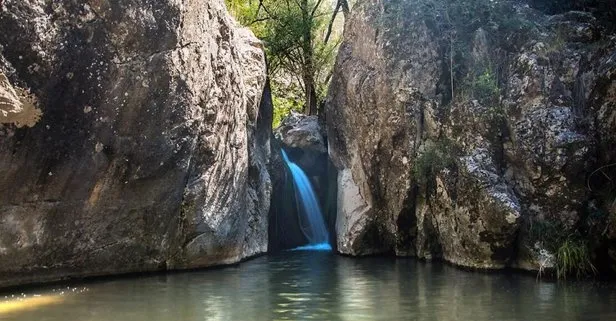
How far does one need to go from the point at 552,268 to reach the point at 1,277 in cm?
1022

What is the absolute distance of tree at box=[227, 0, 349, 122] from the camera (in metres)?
24.6

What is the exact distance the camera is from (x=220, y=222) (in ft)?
47.2

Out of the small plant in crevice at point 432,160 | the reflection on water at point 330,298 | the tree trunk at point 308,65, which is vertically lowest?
the reflection on water at point 330,298

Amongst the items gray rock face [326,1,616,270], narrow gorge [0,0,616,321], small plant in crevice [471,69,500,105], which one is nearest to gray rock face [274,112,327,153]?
gray rock face [326,1,616,270]

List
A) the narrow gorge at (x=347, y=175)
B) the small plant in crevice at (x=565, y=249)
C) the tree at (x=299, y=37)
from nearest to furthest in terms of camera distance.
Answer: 1. the narrow gorge at (x=347, y=175)
2. the small plant in crevice at (x=565, y=249)
3. the tree at (x=299, y=37)

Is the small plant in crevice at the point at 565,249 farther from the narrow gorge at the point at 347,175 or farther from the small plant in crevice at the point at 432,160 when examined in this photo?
the small plant in crevice at the point at 432,160

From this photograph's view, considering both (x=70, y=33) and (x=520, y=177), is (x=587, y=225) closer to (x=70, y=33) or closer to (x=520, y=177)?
(x=520, y=177)

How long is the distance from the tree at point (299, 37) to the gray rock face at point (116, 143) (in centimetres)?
963

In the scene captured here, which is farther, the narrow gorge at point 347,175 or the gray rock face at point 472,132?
the gray rock face at point 472,132

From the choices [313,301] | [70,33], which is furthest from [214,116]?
[313,301]

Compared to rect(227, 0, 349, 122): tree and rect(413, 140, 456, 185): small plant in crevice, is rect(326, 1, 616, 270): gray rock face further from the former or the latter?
rect(227, 0, 349, 122): tree

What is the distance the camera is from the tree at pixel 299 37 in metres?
24.6

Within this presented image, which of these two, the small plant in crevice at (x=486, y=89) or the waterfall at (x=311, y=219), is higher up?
the small plant in crevice at (x=486, y=89)

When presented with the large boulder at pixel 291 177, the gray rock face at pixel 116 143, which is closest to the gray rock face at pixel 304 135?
the large boulder at pixel 291 177
